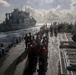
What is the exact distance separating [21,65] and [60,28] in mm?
38146

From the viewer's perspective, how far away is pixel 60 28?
175 ft

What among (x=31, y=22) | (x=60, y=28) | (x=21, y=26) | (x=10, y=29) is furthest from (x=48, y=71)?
(x=31, y=22)

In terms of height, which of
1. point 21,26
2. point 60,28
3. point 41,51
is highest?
point 21,26

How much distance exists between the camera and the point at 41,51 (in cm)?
1364

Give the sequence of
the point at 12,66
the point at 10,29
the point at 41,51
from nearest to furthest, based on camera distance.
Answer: the point at 41,51
the point at 12,66
the point at 10,29

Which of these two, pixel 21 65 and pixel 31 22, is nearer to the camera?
pixel 21 65

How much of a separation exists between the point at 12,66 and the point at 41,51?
12.5 feet

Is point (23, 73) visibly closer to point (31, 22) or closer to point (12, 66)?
point (12, 66)

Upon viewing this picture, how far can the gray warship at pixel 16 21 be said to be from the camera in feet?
511

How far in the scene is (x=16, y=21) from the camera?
165 metres

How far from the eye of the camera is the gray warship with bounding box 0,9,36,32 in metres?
156

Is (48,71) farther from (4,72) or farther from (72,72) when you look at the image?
(4,72)

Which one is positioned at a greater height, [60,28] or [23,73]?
[60,28]

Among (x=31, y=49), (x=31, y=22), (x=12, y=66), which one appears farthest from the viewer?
(x=31, y=22)
